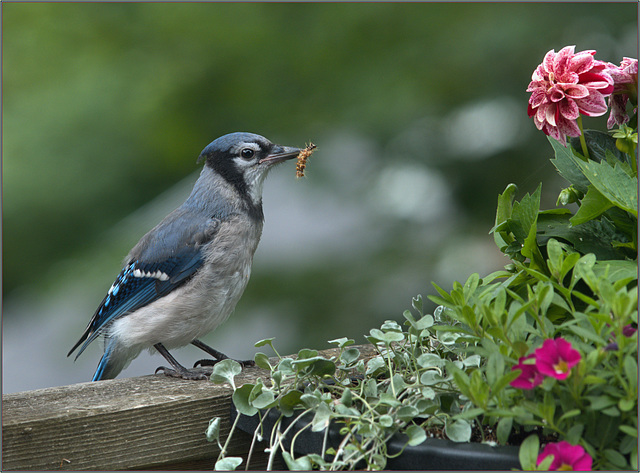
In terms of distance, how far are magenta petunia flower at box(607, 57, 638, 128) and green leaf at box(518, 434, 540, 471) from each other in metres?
0.77

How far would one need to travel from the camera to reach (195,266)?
201 centimetres

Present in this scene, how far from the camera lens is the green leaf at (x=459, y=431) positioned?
1.08m

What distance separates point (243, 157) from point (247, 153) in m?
0.02

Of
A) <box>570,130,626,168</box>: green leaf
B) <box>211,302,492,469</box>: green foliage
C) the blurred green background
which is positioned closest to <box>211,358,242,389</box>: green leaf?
<box>211,302,492,469</box>: green foliage

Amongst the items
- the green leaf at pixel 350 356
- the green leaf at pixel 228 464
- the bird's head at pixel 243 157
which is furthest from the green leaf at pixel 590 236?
the bird's head at pixel 243 157

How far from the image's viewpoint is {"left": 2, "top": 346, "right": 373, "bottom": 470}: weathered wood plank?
130 centimetres

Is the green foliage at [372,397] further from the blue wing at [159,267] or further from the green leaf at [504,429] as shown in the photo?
the blue wing at [159,267]

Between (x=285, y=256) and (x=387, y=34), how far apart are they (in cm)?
91

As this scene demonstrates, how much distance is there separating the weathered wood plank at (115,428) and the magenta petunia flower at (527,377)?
641 mm

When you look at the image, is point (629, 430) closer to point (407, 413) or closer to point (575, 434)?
point (575, 434)

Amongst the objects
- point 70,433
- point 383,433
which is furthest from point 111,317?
point 383,433

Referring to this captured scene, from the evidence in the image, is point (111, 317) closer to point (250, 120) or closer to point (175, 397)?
point (175, 397)

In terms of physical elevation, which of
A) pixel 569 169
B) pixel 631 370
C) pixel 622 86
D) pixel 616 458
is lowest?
pixel 616 458

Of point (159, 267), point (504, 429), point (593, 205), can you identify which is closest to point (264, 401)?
point (504, 429)
